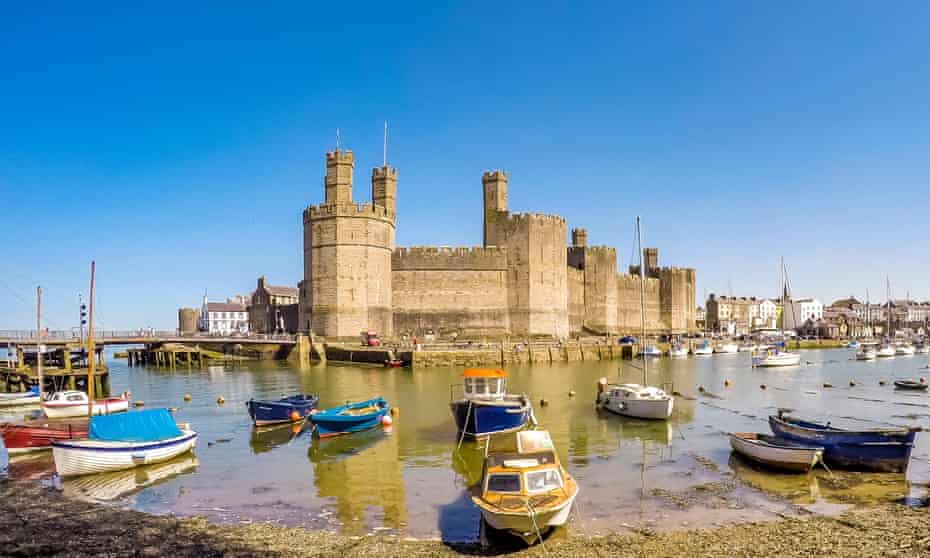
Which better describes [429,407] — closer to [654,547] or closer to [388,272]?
[654,547]

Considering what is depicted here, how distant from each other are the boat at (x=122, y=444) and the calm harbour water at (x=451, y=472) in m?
0.34

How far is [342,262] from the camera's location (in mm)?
50344

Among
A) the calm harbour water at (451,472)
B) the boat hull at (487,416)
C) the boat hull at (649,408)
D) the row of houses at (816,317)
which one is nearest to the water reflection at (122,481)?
the calm harbour water at (451,472)

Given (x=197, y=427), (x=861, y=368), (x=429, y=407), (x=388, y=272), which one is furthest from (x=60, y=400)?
(x=861, y=368)

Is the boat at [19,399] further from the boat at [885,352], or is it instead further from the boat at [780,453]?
the boat at [885,352]

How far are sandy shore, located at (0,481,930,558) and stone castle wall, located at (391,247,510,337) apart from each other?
42956mm

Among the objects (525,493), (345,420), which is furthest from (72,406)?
(525,493)

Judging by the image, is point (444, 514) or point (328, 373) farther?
point (328, 373)

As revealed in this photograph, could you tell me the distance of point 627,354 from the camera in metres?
54.6

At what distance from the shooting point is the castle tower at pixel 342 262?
50281 millimetres

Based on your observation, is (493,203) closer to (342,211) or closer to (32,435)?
(342,211)

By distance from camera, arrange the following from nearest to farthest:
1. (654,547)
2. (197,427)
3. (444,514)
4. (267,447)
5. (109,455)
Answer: (654,547) → (444,514) → (109,455) → (267,447) → (197,427)

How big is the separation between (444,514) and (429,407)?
13.5 meters

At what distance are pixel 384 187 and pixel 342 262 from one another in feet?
30.4
